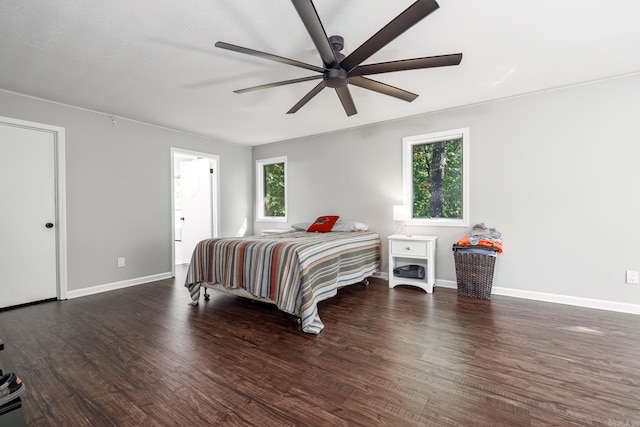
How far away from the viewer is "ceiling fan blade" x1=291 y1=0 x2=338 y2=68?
146 cm

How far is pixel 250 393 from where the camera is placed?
1.64 m

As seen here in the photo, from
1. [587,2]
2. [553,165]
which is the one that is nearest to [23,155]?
[587,2]

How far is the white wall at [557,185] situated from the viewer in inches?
114

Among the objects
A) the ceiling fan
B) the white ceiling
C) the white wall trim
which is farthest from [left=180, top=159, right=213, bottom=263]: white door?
the white wall trim

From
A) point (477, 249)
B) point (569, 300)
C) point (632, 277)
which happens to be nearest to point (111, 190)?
point (477, 249)

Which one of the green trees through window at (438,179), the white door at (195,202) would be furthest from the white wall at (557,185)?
the white door at (195,202)

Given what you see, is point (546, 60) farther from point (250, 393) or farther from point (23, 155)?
point (23, 155)

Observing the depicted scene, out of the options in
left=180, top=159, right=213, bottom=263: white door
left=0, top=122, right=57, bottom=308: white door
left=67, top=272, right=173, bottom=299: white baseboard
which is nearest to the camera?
left=0, top=122, right=57, bottom=308: white door

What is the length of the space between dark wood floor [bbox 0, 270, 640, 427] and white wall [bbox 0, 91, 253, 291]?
92 cm

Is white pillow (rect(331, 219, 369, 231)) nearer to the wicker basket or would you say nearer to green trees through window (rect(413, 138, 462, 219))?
green trees through window (rect(413, 138, 462, 219))

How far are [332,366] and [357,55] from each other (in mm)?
2088

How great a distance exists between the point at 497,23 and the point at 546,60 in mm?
929

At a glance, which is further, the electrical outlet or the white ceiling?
the electrical outlet

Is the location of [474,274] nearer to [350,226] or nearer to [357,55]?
[350,226]
